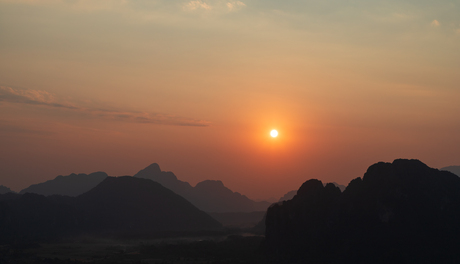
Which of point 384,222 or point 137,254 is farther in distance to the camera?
point 137,254

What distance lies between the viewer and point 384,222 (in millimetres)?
139125

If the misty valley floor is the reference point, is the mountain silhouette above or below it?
above

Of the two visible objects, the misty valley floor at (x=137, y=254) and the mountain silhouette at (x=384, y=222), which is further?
the misty valley floor at (x=137, y=254)

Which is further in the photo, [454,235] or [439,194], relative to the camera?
[439,194]

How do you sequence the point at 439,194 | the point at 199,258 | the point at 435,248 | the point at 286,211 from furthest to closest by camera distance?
1. the point at 286,211
2. the point at 199,258
3. the point at 439,194
4. the point at 435,248

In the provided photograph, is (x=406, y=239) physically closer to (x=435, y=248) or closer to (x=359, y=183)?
(x=435, y=248)

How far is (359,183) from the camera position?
161 metres

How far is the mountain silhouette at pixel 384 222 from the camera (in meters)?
128

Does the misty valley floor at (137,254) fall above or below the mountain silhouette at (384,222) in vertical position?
below

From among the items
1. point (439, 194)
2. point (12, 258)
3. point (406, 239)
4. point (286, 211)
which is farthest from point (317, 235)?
point (12, 258)

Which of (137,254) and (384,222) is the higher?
(384,222)

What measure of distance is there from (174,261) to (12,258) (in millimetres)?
59777

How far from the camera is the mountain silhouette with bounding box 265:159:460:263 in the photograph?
12825cm

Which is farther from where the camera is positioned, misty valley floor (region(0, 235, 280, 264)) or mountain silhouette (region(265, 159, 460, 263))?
misty valley floor (region(0, 235, 280, 264))
